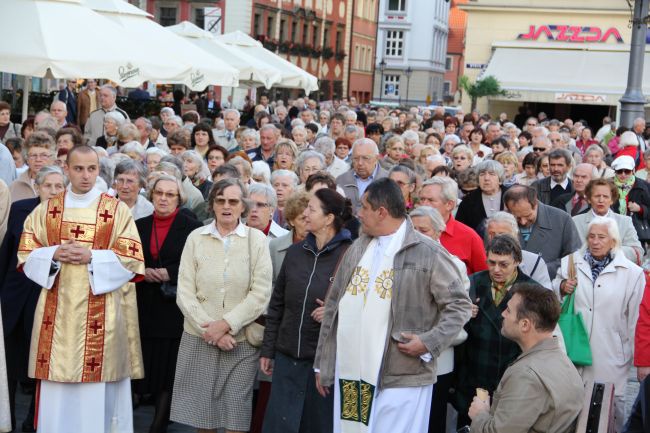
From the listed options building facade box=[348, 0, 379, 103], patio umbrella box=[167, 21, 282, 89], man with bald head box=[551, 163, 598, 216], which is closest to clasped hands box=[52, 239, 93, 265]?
man with bald head box=[551, 163, 598, 216]

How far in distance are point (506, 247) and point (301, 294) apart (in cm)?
129

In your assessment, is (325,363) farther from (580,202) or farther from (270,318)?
(580,202)

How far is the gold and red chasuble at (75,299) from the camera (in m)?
7.32

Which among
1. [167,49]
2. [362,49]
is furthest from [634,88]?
[362,49]

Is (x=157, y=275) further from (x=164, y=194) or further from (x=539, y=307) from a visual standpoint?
(x=539, y=307)

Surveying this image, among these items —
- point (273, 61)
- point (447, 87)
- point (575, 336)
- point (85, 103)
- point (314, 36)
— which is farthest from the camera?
point (447, 87)

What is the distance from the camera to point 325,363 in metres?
6.36

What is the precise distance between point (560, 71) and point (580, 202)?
33076 mm

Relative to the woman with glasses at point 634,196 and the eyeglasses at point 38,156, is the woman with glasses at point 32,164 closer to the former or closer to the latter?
the eyeglasses at point 38,156

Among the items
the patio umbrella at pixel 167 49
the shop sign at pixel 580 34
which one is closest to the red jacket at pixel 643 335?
the patio umbrella at pixel 167 49

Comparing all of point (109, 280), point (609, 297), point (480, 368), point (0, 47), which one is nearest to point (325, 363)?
point (480, 368)

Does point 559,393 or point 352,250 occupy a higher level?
point 352,250

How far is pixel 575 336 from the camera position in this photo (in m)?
7.57

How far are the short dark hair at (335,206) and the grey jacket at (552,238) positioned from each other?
1.91m
